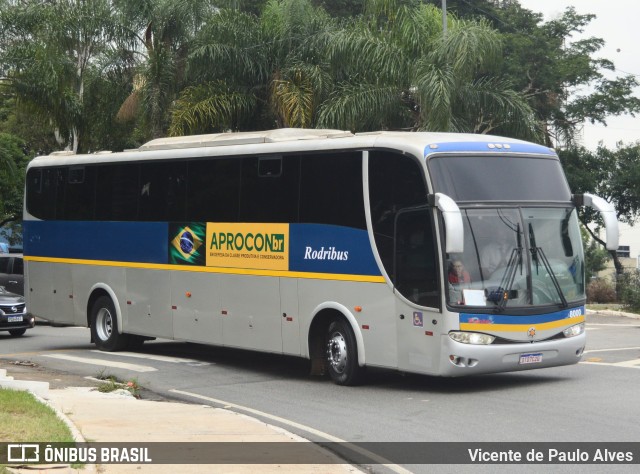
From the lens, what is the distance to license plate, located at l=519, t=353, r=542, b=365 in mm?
14531

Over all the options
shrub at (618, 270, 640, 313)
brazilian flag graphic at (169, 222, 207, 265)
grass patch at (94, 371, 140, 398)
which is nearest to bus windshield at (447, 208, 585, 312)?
grass patch at (94, 371, 140, 398)

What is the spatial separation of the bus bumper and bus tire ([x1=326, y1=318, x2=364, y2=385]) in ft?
5.70

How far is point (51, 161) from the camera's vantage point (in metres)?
22.5

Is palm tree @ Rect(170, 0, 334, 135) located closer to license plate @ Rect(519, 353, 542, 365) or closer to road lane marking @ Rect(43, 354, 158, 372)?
road lane marking @ Rect(43, 354, 158, 372)

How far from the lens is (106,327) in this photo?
21.3m

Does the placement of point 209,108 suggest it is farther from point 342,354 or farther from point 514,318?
point 514,318

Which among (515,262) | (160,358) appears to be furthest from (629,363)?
(160,358)

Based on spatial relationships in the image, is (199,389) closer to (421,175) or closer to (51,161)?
(421,175)

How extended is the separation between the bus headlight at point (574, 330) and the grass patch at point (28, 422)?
715 centimetres

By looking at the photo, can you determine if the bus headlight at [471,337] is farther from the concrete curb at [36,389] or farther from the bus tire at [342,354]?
the concrete curb at [36,389]

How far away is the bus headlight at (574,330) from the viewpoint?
15120 millimetres

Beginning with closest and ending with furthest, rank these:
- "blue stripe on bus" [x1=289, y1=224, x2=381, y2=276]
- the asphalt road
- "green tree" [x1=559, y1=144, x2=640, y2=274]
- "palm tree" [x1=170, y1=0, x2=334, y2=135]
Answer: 1. the asphalt road
2. "blue stripe on bus" [x1=289, y1=224, x2=381, y2=276]
3. "palm tree" [x1=170, y1=0, x2=334, y2=135]
4. "green tree" [x1=559, y1=144, x2=640, y2=274]

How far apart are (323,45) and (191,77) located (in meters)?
4.03

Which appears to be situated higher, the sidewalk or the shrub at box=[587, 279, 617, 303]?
the shrub at box=[587, 279, 617, 303]
